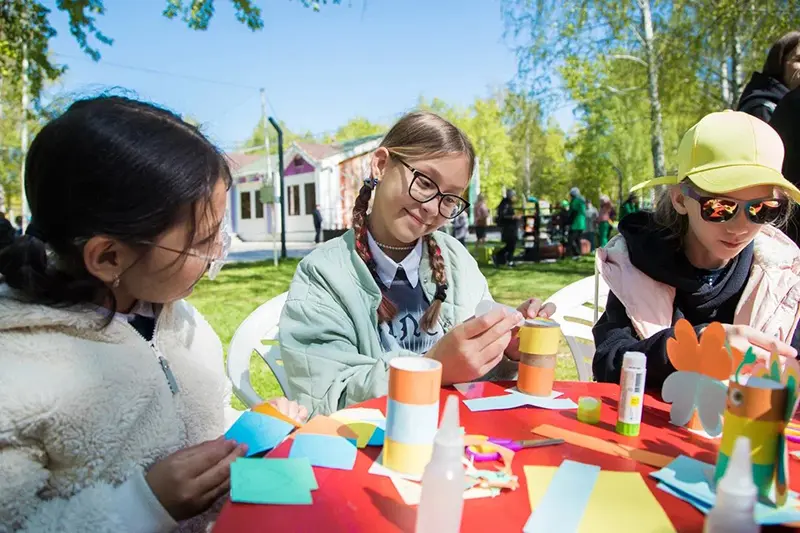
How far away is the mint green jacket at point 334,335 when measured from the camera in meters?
1.49

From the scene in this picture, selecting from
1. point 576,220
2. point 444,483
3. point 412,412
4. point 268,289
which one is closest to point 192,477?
point 412,412

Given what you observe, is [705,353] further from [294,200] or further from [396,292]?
[294,200]

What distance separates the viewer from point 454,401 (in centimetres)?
77

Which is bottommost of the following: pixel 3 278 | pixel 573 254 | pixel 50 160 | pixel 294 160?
pixel 573 254

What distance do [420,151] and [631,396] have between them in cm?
98

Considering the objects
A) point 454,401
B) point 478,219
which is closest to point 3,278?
point 454,401

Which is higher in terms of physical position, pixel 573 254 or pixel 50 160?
pixel 50 160

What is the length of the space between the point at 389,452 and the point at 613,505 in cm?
37

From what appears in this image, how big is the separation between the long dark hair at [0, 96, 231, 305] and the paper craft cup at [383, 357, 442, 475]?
608 mm

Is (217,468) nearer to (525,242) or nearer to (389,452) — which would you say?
(389,452)

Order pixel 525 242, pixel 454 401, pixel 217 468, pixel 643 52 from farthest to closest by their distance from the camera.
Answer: pixel 643 52, pixel 525 242, pixel 217 468, pixel 454 401

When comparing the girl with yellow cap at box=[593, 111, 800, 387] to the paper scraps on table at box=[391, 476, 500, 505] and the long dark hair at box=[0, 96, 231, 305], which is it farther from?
the long dark hair at box=[0, 96, 231, 305]

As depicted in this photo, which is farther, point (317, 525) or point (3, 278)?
point (3, 278)

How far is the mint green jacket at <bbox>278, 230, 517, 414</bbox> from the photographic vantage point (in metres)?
1.49
